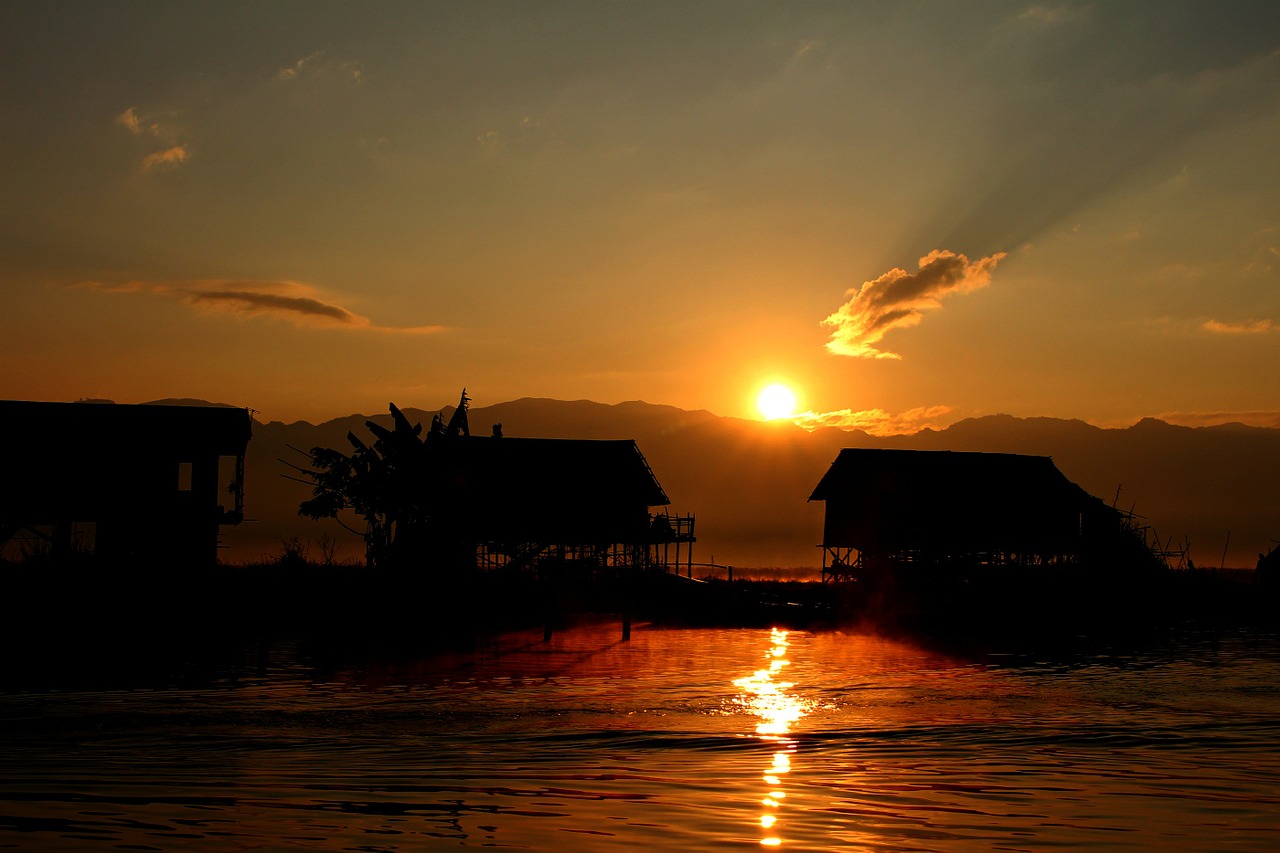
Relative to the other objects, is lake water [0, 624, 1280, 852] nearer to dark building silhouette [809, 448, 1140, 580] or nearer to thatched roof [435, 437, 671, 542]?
thatched roof [435, 437, 671, 542]

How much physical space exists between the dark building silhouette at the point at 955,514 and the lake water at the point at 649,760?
29307 millimetres

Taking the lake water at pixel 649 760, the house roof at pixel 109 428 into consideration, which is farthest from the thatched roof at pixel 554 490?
the lake water at pixel 649 760

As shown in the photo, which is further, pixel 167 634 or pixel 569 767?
pixel 167 634

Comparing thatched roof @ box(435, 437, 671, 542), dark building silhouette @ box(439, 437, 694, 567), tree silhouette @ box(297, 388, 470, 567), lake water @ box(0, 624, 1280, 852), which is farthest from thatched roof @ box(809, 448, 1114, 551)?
lake water @ box(0, 624, 1280, 852)

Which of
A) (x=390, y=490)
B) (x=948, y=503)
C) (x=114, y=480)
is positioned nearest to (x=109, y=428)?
(x=114, y=480)

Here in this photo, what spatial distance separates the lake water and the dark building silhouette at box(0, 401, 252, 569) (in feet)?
57.1

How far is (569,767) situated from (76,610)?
2880 cm

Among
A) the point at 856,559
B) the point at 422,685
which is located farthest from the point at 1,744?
the point at 856,559

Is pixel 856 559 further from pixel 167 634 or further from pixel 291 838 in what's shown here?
pixel 291 838

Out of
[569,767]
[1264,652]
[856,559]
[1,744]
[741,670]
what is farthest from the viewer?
[856,559]

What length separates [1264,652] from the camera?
35312mm

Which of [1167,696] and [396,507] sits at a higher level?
[396,507]

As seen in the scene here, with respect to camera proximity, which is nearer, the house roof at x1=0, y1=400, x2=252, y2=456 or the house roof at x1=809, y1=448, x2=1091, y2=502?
the house roof at x1=0, y1=400, x2=252, y2=456

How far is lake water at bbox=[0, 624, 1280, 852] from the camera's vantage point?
10.5 meters
